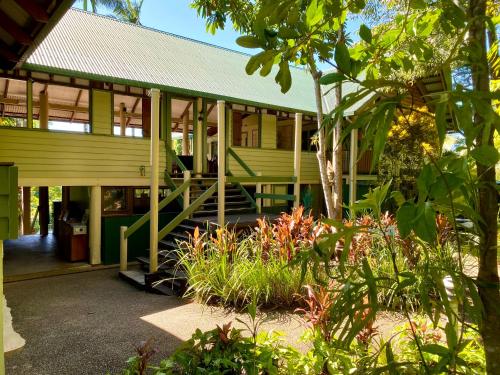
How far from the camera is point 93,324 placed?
16.7 ft

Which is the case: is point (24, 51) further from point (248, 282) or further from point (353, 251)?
point (353, 251)

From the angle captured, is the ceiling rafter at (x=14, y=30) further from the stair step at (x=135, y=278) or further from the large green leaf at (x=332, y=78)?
the large green leaf at (x=332, y=78)

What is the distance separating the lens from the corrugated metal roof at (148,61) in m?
8.62

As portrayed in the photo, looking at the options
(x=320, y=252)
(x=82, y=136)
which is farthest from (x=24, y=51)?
(x=320, y=252)

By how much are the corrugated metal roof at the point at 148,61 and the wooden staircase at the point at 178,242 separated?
9.59 ft

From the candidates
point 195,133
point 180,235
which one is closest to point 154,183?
point 180,235

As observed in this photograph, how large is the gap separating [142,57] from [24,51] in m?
4.88

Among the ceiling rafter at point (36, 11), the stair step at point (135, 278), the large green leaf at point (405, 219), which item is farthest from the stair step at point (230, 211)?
the large green leaf at point (405, 219)

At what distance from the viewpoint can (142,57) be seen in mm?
10664

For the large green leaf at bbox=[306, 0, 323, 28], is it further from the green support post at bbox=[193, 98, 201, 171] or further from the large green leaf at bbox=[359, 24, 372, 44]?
the green support post at bbox=[193, 98, 201, 171]

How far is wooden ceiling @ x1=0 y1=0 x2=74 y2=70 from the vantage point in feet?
14.9

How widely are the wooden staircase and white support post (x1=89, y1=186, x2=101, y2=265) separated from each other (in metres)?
1.19

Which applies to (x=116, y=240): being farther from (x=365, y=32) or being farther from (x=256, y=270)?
(x=365, y=32)

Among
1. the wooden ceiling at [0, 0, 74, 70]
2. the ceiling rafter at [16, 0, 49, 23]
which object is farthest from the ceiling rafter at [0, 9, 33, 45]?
the ceiling rafter at [16, 0, 49, 23]
